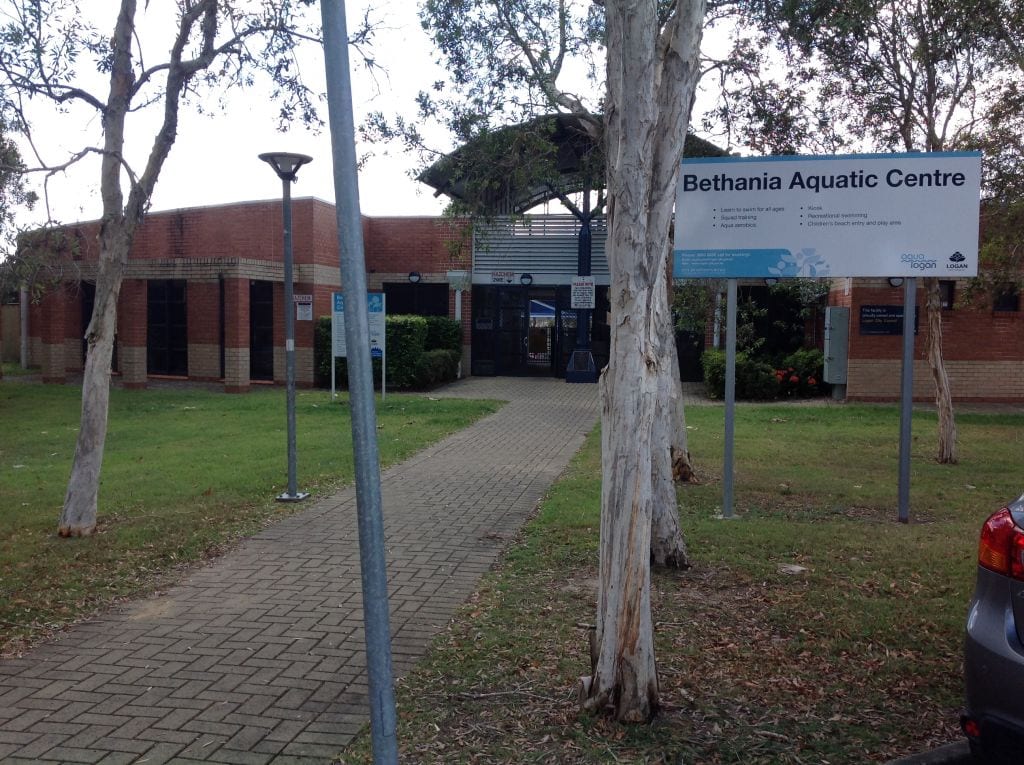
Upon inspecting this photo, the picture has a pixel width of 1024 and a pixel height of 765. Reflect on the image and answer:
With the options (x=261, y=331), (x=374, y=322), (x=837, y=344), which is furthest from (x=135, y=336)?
→ (x=837, y=344)

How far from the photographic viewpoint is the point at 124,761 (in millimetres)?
4234

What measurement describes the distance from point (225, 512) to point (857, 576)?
5873mm

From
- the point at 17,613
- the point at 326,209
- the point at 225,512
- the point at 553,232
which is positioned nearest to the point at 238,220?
the point at 326,209

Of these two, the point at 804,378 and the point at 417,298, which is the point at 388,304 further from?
the point at 804,378

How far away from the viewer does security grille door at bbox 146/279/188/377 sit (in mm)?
27719

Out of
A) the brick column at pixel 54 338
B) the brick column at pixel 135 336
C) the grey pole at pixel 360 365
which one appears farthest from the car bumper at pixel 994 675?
the brick column at pixel 54 338

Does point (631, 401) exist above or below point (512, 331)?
below

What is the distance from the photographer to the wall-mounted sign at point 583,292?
2434cm

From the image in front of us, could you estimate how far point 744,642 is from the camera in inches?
228

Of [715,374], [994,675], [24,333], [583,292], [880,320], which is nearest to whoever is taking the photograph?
[994,675]

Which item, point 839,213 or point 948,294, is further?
point 948,294

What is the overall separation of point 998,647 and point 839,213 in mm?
6187

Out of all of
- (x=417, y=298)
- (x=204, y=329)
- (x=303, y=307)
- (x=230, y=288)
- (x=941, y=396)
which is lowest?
(x=941, y=396)

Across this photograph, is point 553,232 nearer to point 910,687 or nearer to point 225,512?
point 225,512
